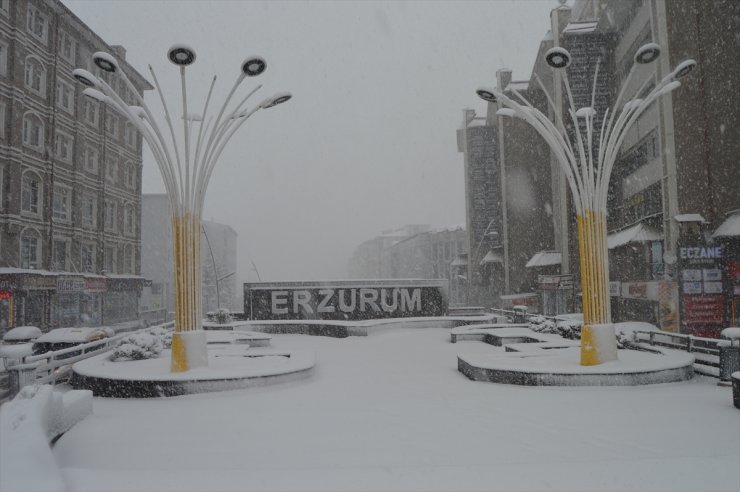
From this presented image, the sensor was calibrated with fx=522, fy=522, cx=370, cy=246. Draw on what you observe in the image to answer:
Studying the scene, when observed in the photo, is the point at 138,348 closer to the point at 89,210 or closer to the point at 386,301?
the point at 386,301

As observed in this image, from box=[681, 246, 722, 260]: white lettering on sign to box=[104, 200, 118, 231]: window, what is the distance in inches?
1449

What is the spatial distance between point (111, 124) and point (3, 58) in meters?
11.5

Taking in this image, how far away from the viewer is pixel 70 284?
33.0 metres

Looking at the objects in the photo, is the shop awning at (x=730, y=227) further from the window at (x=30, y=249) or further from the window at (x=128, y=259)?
the window at (x=128, y=259)

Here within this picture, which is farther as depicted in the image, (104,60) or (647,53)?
(647,53)

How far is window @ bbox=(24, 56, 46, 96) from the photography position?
30578 millimetres

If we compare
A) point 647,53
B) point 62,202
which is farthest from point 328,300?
point 62,202

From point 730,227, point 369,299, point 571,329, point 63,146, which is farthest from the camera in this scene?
point 63,146

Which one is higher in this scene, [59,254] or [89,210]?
[89,210]

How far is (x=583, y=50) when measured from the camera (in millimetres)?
30344

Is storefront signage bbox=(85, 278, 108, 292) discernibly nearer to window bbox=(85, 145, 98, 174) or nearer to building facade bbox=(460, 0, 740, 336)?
window bbox=(85, 145, 98, 174)

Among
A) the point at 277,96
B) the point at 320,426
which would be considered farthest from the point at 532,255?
the point at 320,426

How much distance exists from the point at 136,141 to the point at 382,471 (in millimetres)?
44452

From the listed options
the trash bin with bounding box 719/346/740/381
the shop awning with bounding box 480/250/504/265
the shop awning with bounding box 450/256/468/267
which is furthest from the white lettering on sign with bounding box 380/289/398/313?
the shop awning with bounding box 450/256/468/267
